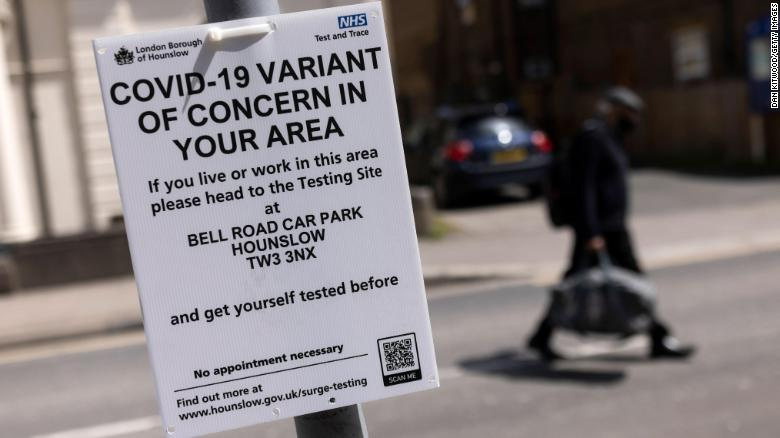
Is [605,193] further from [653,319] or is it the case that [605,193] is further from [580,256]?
[653,319]

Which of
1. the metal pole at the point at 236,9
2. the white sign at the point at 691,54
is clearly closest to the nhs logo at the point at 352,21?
the metal pole at the point at 236,9

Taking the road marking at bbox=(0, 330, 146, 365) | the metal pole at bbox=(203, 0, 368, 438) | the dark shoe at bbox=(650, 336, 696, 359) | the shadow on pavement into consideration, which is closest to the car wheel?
the road marking at bbox=(0, 330, 146, 365)

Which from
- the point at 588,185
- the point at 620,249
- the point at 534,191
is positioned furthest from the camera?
the point at 534,191

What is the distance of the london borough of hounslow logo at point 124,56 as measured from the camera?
1.87 meters

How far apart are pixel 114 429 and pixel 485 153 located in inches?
415

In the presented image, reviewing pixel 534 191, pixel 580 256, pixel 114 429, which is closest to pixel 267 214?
pixel 114 429

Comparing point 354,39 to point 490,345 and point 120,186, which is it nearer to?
point 120,186

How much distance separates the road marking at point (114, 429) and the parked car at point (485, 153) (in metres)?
10.2

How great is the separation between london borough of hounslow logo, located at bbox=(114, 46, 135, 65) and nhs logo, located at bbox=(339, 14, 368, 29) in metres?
0.39

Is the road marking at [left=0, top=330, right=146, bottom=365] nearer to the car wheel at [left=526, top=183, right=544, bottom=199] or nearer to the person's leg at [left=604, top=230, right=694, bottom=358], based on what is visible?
the person's leg at [left=604, top=230, right=694, bottom=358]

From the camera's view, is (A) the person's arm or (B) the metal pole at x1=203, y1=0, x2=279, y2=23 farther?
(A) the person's arm

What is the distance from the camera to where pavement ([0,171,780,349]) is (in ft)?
34.1

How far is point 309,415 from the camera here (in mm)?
2033

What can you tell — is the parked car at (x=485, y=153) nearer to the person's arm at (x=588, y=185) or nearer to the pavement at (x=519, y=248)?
the pavement at (x=519, y=248)
